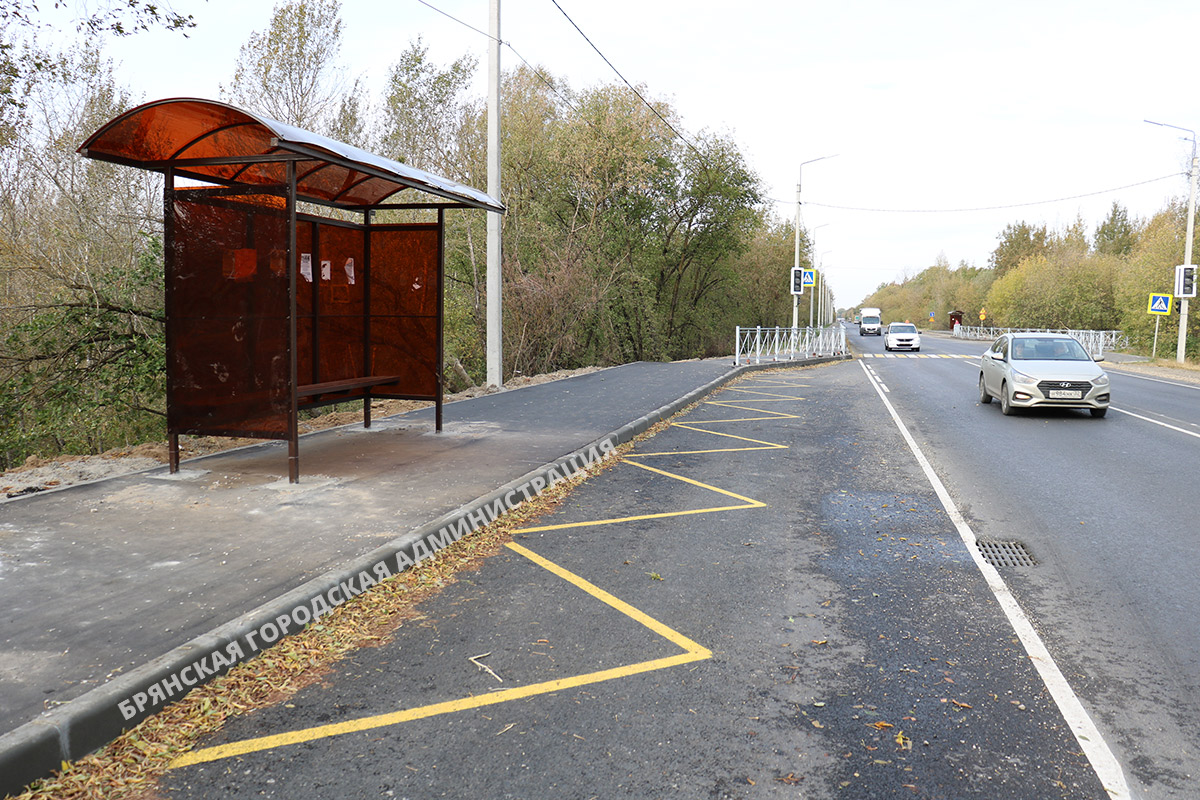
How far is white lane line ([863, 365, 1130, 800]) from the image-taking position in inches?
118

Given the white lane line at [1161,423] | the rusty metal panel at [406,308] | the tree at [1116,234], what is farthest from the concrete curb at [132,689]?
the tree at [1116,234]

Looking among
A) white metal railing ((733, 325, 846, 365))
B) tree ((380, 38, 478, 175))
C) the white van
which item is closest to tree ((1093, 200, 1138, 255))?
the white van

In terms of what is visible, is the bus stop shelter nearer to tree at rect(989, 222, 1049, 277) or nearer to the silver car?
the silver car

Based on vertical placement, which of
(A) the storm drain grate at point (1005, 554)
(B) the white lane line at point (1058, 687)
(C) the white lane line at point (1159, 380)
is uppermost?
(C) the white lane line at point (1159, 380)

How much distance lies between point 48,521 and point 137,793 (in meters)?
3.72

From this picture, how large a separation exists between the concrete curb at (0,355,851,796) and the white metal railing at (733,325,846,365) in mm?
19863

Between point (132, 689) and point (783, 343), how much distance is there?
27.9 metres

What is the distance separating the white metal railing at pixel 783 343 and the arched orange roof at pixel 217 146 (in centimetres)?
1714

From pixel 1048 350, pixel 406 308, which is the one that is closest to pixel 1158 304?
pixel 1048 350

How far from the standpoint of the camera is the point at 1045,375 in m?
13.5

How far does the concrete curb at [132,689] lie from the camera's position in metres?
2.87

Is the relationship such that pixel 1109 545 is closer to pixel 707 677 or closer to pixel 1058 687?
pixel 1058 687

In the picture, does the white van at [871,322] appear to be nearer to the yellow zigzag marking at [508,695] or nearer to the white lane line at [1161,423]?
the white lane line at [1161,423]

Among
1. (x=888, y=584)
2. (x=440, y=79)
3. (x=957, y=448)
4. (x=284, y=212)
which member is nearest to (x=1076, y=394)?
(x=957, y=448)
